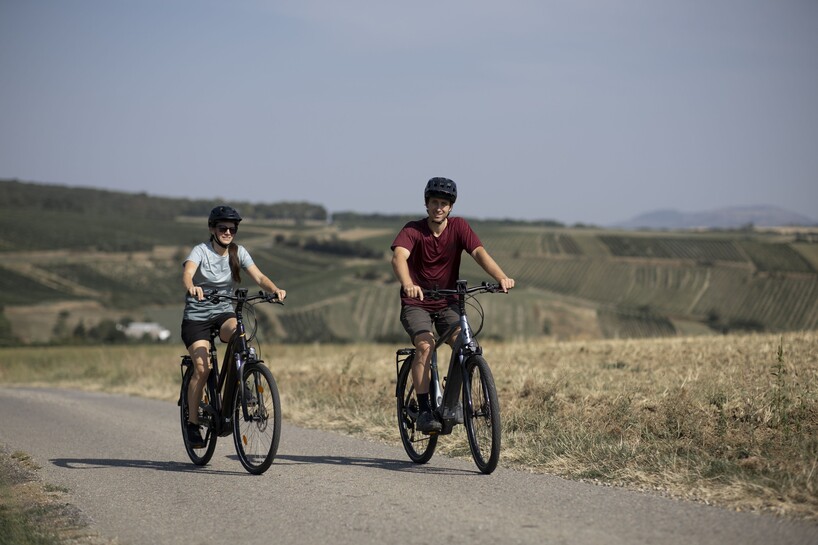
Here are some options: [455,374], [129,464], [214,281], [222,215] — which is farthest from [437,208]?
[129,464]

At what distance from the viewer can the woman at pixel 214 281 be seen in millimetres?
8805

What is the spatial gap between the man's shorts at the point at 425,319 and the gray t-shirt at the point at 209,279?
5.05 feet

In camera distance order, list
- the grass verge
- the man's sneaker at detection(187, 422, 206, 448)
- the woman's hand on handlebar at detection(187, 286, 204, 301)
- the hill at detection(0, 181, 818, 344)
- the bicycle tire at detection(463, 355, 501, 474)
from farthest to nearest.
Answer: the hill at detection(0, 181, 818, 344)
the man's sneaker at detection(187, 422, 206, 448)
the woman's hand on handlebar at detection(187, 286, 204, 301)
the bicycle tire at detection(463, 355, 501, 474)
the grass verge

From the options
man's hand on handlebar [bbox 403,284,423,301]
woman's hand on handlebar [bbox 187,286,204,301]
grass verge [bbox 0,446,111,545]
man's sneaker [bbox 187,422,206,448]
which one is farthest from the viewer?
man's sneaker [bbox 187,422,206,448]

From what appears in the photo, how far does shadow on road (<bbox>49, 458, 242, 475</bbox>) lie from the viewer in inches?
350

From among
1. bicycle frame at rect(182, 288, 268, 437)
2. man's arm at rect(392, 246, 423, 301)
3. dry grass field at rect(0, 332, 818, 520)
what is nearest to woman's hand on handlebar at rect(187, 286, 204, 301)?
bicycle frame at rect(182, 288, 268, 437)

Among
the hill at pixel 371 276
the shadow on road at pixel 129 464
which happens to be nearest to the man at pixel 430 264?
the shadow on road at pixel 129 464

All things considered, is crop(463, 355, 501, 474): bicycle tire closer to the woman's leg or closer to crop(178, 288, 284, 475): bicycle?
crop(178, 288, 284, 475): bicycle

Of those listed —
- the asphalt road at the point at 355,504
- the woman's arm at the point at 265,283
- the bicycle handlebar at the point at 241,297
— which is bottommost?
the asphalt road at the point at 355,504

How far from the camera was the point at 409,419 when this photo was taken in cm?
884

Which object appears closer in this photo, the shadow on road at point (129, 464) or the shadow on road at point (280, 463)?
the shadow on road at point (280, 463)

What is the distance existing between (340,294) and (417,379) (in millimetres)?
84893

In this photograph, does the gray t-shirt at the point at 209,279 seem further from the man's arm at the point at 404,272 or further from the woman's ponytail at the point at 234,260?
the man's arm at the point at 404,272

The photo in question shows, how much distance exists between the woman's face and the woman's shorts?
2.07 ft
